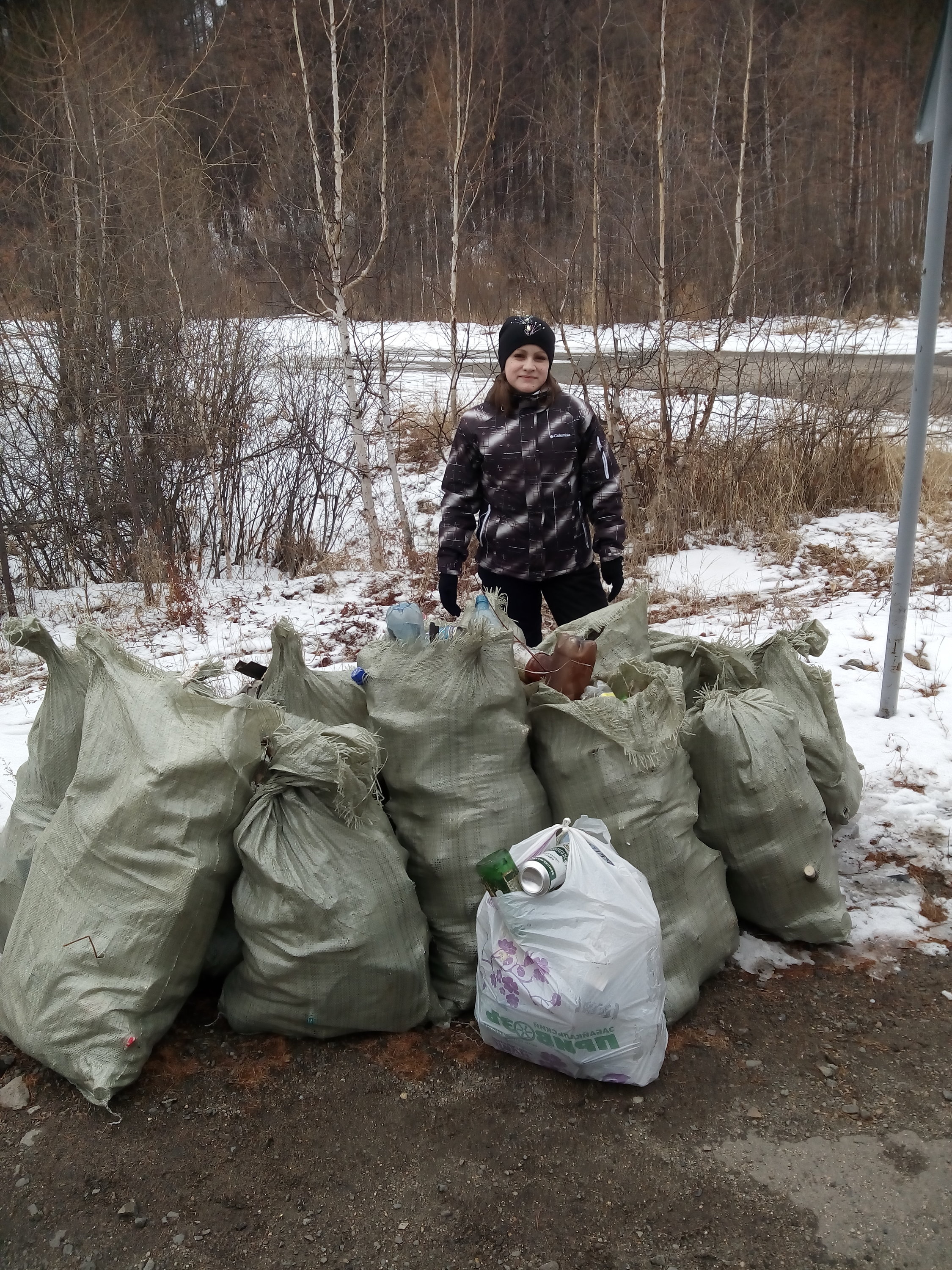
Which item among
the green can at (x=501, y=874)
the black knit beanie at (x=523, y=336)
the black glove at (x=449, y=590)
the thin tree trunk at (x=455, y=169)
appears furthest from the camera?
the thin tree trunk at (x=455, y=169)

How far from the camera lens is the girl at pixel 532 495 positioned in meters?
3.08

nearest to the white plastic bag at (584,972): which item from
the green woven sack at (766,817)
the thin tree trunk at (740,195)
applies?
the green woven sack at (766,817)

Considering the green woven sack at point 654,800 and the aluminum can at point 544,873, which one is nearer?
the aluminum can at point 544,873

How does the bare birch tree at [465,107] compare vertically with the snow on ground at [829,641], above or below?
above

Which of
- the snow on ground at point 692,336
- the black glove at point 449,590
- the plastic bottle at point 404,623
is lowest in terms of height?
the black glove at point 449,590

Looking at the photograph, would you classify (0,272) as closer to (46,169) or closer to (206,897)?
(46,169)

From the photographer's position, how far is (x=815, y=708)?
276cm

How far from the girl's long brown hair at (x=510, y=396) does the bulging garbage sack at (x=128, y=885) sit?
1449mm

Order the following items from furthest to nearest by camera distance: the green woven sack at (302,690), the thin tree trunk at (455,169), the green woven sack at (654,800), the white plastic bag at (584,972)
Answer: the thin tree trunk at (455,169), the green woven sack at (302,690), the green woven sack at (654,800), the white plastic bag at (584,972)

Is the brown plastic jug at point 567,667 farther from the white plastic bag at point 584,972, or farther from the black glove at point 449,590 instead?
the black glove at point 449,590

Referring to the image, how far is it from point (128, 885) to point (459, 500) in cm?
178

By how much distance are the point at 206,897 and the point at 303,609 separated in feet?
13.3

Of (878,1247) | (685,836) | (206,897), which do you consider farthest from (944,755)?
(206,897)

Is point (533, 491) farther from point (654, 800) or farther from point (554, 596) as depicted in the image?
point (654, 800)
